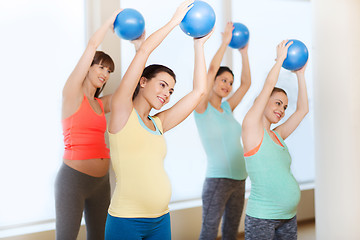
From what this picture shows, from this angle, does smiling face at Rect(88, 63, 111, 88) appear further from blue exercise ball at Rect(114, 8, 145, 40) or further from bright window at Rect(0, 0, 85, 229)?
bright window at Rect(0, 0, 85, 229)

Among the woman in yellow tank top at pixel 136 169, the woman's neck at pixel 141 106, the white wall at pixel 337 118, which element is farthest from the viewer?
the white wall at pixel 337 118

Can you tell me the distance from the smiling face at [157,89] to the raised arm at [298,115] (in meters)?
0.90

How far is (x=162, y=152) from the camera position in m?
1.66

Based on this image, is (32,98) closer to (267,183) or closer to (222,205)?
(222,205)

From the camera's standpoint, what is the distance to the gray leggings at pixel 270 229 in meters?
1.84

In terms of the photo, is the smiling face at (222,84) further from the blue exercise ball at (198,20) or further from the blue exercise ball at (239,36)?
the blue exercise ball at (198,20)

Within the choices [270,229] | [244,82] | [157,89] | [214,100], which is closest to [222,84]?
[214,100]

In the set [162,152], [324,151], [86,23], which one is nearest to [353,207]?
[324,151]

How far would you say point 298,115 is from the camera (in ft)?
7.56

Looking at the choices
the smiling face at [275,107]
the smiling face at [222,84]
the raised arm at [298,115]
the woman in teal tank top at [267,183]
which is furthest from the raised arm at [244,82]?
the woman in teal tank top at [267,183]

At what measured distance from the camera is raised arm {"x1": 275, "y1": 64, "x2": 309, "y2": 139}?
2283mm

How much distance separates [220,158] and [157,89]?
1046 millimetres

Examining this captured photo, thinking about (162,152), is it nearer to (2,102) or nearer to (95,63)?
(95,63)

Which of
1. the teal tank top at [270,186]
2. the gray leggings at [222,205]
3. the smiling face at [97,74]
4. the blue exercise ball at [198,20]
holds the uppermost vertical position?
the blue exercise ball at [198,20]
